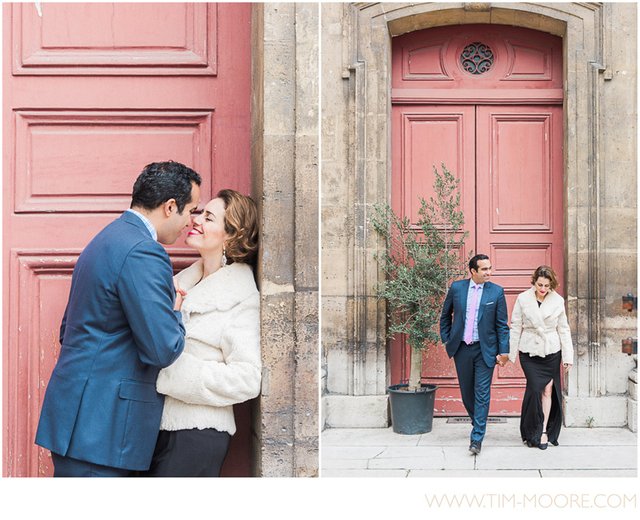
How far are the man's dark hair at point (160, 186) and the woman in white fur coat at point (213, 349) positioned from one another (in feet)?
0.77

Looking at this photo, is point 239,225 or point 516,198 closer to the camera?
point 239,225

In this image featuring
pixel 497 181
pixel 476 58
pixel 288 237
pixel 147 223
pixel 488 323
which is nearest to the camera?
pixel 147 223

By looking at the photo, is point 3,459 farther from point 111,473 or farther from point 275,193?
point 275,193

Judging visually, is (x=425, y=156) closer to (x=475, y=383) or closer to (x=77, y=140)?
(x=475, y=383)

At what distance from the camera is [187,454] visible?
131 inches

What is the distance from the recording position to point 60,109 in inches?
153

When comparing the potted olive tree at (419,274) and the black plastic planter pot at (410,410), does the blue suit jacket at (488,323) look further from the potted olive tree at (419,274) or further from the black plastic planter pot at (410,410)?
the black plastic planter pot at (410,410)

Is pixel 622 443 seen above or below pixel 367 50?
below

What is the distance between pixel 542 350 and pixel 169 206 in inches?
184

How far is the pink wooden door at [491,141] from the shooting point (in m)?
8.38

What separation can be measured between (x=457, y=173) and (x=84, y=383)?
235 inches

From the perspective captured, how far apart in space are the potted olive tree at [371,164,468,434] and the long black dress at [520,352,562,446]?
91cm

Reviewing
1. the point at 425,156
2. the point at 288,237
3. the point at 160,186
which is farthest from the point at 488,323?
the point at 160,186
